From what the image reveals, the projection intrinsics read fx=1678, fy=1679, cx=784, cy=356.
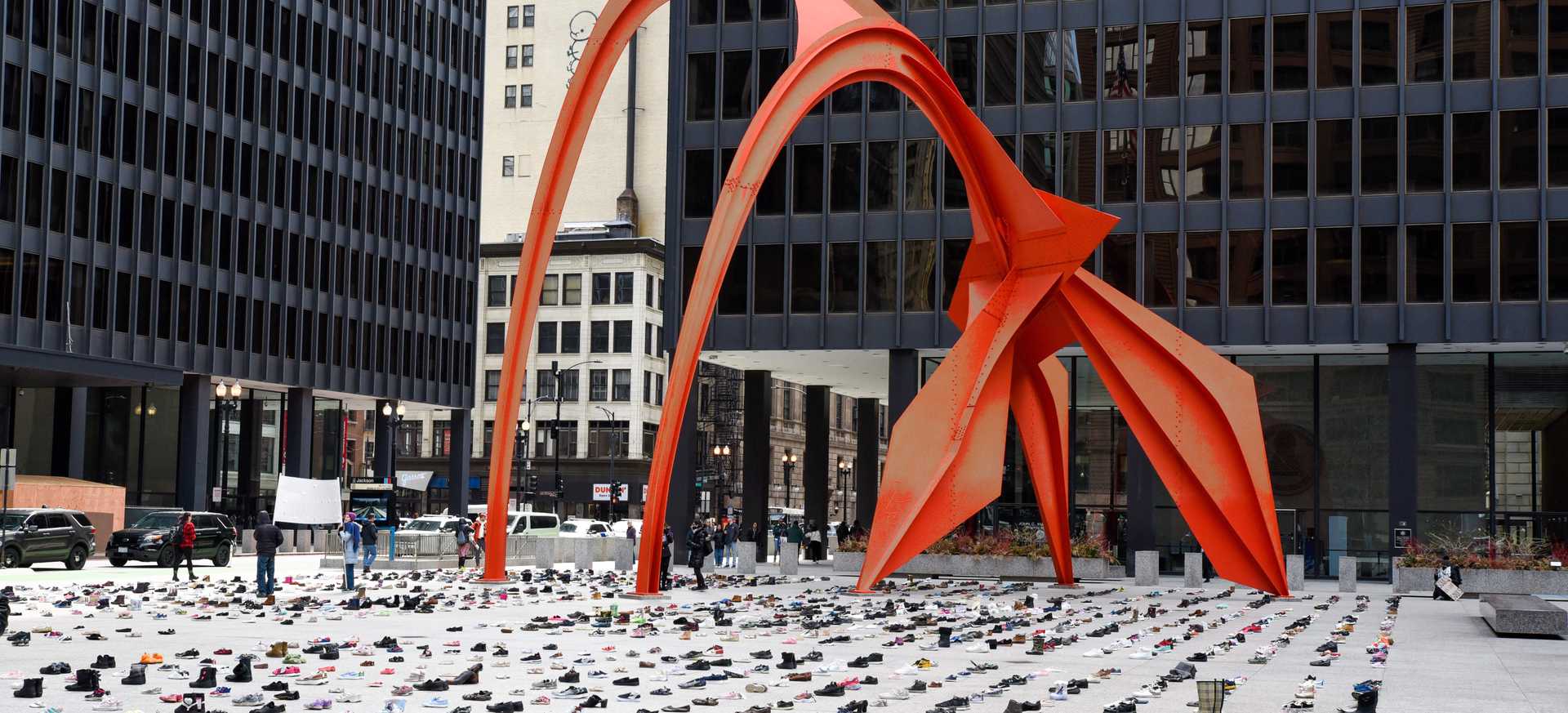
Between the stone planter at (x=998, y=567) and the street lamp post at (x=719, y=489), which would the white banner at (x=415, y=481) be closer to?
the street lamp post at (x=719, y=489)

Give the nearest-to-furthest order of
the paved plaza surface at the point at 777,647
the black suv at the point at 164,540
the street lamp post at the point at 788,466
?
1. the paved plaza surface at the point at 777,647
2. the black suv at the point at 164,540
3. the street lamp post at the point at 788,466

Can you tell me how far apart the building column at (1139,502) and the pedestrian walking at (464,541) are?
18.5 meters

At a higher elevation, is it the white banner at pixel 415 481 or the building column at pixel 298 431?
the building column at pixel 298 431

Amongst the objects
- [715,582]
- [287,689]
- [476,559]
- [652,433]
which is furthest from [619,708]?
[652,433]

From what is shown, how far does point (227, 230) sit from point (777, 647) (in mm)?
55321

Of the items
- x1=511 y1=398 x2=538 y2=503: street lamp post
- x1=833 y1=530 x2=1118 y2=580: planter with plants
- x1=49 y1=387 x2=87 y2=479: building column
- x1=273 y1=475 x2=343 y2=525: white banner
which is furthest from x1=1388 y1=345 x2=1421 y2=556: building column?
x1=511 y1=398 x2=538 y2=503: street lamp post

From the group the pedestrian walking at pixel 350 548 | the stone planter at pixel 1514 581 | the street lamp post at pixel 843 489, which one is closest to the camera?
the pedestrian walking at pixel 350 548

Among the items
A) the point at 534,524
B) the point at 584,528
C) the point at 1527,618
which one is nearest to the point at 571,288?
the point at 584,528

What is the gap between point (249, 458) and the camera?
79.8m

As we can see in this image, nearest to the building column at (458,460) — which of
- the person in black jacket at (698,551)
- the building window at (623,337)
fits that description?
the building window at (623,337)

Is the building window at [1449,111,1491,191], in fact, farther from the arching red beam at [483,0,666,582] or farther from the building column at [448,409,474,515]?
the building column at [448,409,474,515]

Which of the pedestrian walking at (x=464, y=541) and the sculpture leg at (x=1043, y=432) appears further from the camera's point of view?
the pedestrian walking at (x=464, y=541)

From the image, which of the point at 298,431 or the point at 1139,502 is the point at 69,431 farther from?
the point at 1139,502

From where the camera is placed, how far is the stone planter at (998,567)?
132 ft
